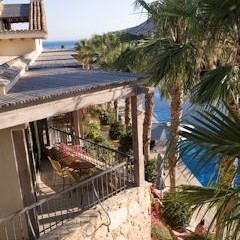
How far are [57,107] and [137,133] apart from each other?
98.1 inches

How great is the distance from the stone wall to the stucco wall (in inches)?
367

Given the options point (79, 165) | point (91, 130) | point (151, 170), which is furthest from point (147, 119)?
point (79, 165)

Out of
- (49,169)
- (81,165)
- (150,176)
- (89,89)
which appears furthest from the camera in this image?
(150,176)

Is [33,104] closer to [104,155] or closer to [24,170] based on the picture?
[24,170]

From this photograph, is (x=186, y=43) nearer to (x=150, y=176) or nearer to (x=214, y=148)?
(x=214, y=148)

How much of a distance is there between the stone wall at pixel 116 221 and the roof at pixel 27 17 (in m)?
8.21

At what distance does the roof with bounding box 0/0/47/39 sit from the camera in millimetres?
12516

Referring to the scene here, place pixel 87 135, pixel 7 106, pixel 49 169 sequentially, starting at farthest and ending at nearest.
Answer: pixel 87 135
pixel 49 169
pixel 7 106

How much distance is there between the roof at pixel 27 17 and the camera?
12.5 metres

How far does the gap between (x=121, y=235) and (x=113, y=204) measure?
97 centimetres

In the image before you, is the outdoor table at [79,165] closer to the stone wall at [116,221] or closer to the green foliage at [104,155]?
the green foliage at [104,155]

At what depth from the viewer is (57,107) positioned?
5523 mm

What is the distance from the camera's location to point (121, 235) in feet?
24.1

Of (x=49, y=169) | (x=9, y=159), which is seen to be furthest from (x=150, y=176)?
(x=9, y=159)
